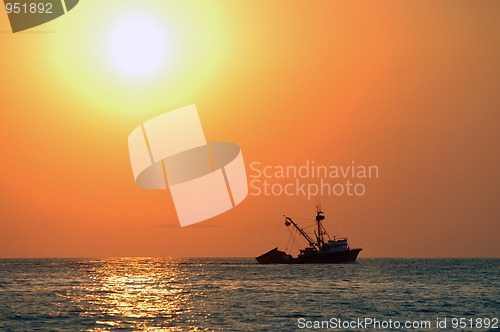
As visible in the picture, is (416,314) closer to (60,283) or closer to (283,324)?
(283,324)

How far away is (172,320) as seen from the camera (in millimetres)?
65875

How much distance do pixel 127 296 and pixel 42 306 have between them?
576 inches

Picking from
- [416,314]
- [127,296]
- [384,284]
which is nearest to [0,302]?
[127,296]

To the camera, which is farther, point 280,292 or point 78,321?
point 280,292

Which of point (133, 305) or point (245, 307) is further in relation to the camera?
Result: point (133, 305)

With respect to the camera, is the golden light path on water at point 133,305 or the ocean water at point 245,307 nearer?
the ocean water at point 245,307

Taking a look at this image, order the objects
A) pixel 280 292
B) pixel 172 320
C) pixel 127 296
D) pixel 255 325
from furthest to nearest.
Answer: pixel 280 292 < pixel 127 296 < pixel 172 320 < pixel 255 325

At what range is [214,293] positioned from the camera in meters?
95.9

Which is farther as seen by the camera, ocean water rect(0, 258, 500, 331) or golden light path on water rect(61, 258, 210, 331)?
golden light path on water rect(61, 258, 210, 331)

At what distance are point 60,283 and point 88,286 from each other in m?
8.24

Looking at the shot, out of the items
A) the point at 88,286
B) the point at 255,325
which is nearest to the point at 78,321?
the point at 255,325

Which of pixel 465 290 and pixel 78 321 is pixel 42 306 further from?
pixel 465 290

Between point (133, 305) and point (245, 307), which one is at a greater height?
point (133, 305)

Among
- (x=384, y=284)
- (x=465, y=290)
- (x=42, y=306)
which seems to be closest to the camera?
(x=42, y=306)
